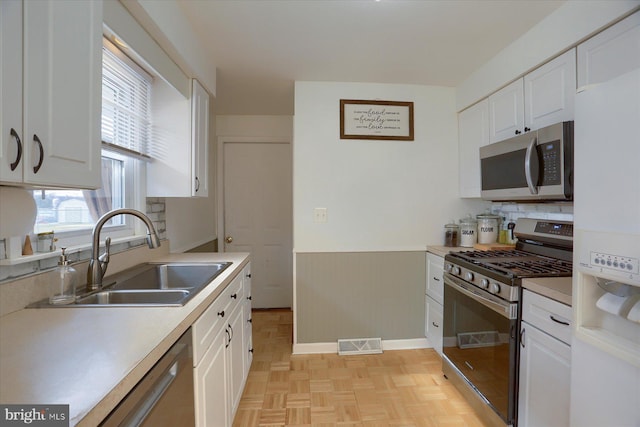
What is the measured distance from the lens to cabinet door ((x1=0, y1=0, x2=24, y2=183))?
700 mm

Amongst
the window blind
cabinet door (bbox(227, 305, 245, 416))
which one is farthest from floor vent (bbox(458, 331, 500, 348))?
the window blind

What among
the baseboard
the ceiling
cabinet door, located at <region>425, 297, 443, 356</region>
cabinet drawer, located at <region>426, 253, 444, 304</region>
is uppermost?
the ceiling

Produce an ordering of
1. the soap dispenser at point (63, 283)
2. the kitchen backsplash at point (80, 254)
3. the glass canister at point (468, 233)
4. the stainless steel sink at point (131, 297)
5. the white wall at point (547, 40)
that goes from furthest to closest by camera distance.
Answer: the glass canister at point (468, 233) → the white wall at point (547, 40) → the stainless steel sink at point (131, 297) → the soap dispenser at point (63, 283) → the kitchen backsplash at point (80, 254)

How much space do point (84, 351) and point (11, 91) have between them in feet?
2.16

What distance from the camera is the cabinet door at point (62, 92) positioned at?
2.54 ft

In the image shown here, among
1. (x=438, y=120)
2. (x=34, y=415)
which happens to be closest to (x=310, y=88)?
(x=438, y=120)

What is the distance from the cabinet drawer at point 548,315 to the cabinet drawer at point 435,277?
0.87 meters

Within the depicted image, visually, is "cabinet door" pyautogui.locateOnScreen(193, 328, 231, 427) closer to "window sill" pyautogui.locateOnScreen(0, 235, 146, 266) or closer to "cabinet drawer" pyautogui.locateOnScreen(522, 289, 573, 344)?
"window sill" pyautogui.locateOnScreen(0, 235, 146, 266)

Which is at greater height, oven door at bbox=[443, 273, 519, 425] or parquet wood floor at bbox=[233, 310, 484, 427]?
oven door at bbox=[443, 273, 519, 425]

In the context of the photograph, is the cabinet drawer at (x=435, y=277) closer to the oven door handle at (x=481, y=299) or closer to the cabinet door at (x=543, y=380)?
the oven door handle at (x=481, y=299)

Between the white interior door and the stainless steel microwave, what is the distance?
2.17 m

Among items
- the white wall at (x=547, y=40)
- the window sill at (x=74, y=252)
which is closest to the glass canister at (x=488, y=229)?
the white wall at (x=547, y=40)

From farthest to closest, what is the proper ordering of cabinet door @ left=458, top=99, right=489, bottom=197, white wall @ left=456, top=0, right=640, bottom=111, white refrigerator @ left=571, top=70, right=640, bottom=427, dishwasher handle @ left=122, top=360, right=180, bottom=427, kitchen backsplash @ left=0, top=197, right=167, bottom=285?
cabinet door @ left=458, top=99, right=489, bottom=197, white wall @ left=456, top=0, right=640, bottom=111, kitchen backsplash @ left=0, top=197, right=167, bottom=285, white refrigerator @ left=571, top=70, right=640, bottom=427, dishwasher handle @ left=122, top=360, right=180, bottom=427

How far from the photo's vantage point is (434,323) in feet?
7.95
